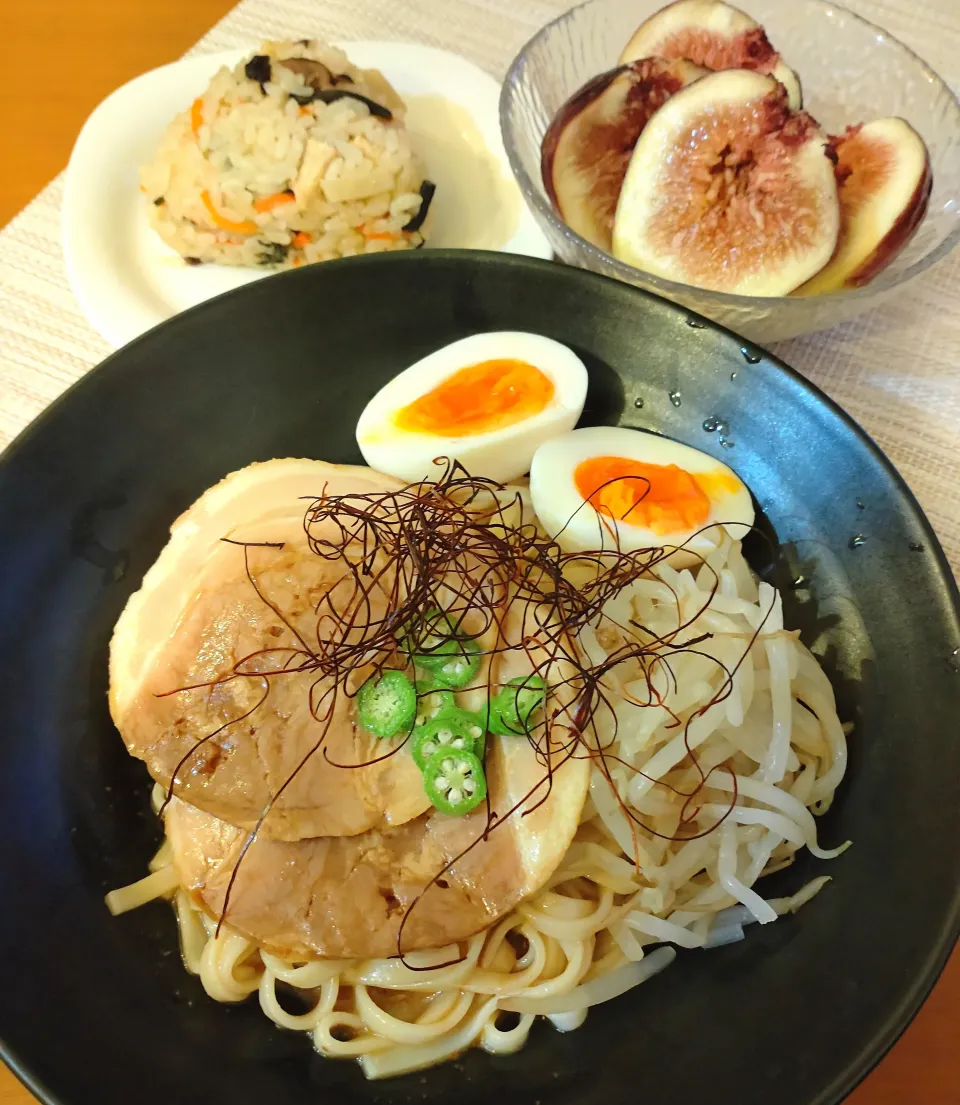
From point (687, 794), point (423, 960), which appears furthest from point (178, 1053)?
point (687, 794)

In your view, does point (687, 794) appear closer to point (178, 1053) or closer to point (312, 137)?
point (178, 1053)

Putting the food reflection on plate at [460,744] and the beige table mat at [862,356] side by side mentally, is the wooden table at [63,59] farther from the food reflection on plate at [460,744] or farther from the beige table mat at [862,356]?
the food reflection on plate at [460,744]

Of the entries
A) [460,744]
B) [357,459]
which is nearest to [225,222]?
[357,459]

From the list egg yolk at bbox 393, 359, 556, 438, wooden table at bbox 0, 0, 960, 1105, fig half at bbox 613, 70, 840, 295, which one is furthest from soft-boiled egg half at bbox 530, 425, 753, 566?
wooden table at bbox 0, 0, 960, 1105

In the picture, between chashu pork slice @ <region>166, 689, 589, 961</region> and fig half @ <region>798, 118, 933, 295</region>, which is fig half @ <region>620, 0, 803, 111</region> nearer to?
fig half @ <region>798, 118, 933, 295</region>

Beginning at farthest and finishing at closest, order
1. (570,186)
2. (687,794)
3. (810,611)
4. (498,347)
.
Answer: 1. (570,186)
2. (498,347)
3. (810,611)
4. (687,794)

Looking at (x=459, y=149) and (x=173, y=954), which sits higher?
(x=459, y=149)
